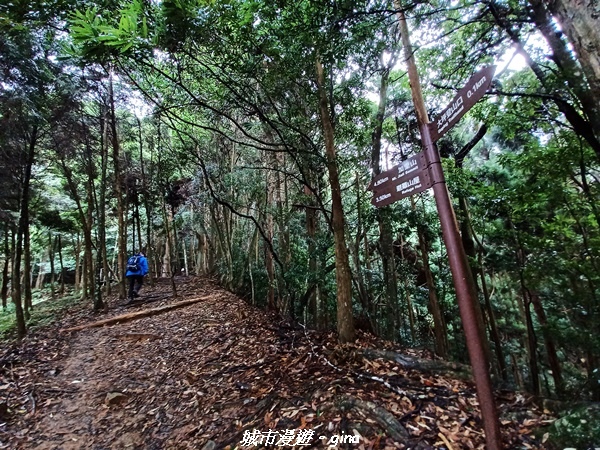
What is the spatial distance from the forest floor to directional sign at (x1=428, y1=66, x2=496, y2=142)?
262 centimetres

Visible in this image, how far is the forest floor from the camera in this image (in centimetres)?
289

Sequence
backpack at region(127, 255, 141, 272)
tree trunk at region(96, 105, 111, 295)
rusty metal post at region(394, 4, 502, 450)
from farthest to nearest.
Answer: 1. backpack at region(127, 255, 141, 272)
2. tree trunk at region(96, 105, 111, 295)
3. rusty metal post at region(394, 4, 502, 450)

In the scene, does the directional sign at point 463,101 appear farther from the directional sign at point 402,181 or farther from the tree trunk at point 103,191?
the tree trunk at point 103,191

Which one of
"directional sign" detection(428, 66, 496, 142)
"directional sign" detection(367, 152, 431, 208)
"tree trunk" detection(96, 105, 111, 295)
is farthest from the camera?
"tree trunk" detection(96, 105, 111, 295)

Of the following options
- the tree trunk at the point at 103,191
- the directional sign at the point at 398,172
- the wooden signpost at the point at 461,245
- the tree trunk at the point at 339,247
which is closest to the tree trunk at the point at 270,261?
the tree trunk at the point at 339,247

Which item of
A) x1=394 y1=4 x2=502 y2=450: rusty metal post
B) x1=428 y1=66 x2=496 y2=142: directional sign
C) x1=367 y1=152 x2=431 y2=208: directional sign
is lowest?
x1=394 y1=4 x2=502 y2=450: rusty metal post

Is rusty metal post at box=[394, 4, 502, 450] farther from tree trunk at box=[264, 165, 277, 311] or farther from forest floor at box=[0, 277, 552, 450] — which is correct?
tree trunk at box=[264, 165, 277, 311]

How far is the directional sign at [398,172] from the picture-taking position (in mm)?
2471

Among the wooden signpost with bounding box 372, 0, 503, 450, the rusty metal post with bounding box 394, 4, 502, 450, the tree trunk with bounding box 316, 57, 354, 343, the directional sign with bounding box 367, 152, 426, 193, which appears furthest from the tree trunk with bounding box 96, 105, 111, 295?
the rusty metal post with bounding box 394, 4, 502, 450

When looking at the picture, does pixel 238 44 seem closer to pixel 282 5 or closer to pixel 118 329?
pixel 282 5

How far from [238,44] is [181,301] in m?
7.83

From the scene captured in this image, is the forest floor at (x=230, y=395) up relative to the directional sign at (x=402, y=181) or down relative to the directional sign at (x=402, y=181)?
down

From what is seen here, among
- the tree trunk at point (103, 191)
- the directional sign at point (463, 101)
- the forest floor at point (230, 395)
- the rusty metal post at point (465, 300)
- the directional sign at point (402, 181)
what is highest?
the tree trunk at point (103, 191)

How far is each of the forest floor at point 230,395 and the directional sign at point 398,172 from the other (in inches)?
87.6
